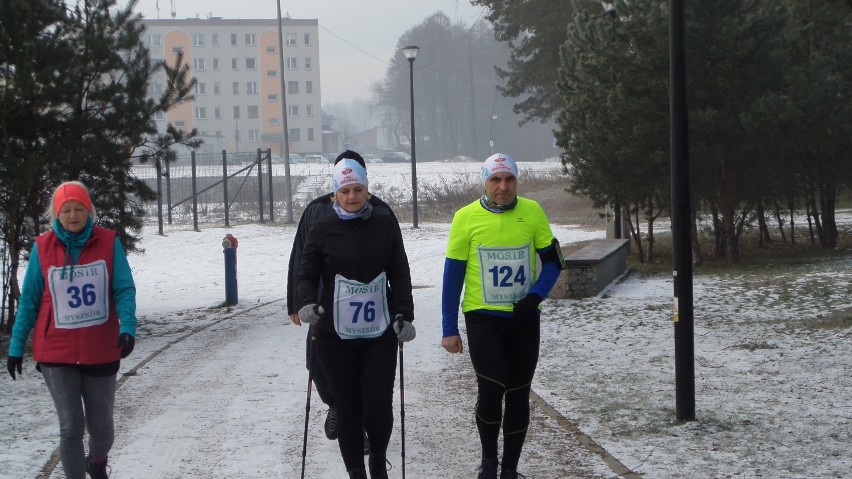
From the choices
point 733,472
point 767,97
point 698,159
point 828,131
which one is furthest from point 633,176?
point 733,472

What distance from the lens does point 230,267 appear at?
15664mm

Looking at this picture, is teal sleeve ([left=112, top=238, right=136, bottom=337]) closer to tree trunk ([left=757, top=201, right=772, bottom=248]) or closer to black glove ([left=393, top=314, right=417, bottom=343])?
black glove ([left=393, top=314, right=417, bottom=343])

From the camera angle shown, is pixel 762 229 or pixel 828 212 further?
pixel 762 229

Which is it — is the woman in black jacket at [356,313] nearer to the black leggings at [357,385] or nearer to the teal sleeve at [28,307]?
the black leggings at [357,385]

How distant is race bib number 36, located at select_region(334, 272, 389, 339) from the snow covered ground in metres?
1.16

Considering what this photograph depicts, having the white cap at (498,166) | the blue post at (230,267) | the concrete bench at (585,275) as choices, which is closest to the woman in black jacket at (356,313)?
the white cap at (498,166)

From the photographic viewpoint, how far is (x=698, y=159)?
1680 centimetres

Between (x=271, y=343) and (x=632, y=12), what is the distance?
8.59 metres

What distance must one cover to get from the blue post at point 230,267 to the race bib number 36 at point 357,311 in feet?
33.1

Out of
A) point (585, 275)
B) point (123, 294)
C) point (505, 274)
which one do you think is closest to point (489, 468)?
point (505, 274)

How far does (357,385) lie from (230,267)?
403 inches

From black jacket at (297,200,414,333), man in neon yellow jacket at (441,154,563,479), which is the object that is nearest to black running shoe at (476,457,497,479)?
man in neon yellow jacket at (441,154,563,479)

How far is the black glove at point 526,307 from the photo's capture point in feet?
18.9

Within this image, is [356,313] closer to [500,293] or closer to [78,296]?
[500,293]
